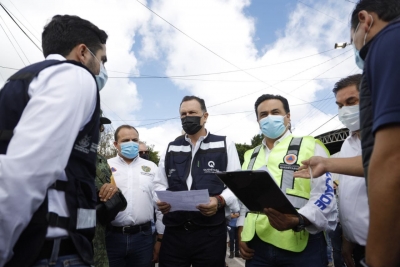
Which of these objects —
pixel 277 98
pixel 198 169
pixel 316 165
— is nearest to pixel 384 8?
pixel 316 165

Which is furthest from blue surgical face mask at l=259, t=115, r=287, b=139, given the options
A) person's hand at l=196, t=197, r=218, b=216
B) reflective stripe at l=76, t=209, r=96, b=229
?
reflective stripe at l=76, t=209, r=96, b=229

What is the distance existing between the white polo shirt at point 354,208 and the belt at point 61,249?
202 centimetres

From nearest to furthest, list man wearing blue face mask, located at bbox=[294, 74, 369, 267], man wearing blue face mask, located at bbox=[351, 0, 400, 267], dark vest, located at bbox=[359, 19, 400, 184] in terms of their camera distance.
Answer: man wearing blue face mask, located at bbox=[351, 0, 400, 267] < dark vest, located at bbox=[359, 19, 400, 184] < man wearing blue face mask, located at bbox=[294, 74, 369, 267]

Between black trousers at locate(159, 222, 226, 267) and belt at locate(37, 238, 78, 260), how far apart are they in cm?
170

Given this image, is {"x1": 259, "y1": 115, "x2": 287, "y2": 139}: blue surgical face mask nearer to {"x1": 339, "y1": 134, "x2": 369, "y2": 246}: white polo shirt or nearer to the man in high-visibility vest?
the man in high-visibility vest

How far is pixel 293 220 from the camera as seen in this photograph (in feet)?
7.52

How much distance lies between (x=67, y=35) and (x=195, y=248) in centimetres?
210

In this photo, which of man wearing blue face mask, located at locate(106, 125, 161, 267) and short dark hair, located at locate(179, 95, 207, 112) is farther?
short dark hair, located at locate(179, 95, 207, 112)

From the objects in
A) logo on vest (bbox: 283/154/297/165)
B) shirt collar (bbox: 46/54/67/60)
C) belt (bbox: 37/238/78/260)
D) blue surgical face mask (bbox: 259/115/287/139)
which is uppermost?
shirt collar (bbox: 46/54/67/60)

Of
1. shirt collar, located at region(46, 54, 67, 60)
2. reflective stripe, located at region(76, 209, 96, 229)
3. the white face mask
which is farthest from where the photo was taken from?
the white face mask

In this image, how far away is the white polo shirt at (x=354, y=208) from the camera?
242 cm

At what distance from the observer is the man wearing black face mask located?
296cm

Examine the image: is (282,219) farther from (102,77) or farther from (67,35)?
(67,35)

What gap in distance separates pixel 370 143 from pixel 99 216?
7.37ft
